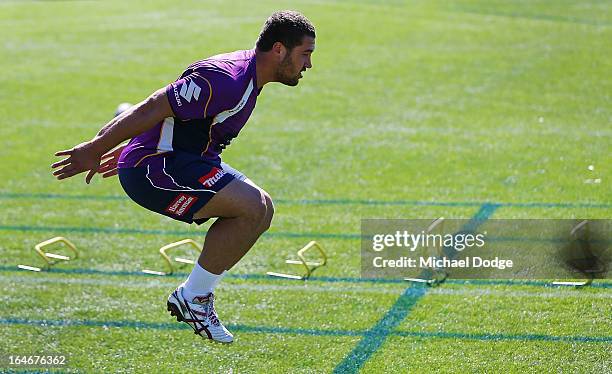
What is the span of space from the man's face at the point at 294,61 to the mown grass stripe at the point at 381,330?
210 centimetres

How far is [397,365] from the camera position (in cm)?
668

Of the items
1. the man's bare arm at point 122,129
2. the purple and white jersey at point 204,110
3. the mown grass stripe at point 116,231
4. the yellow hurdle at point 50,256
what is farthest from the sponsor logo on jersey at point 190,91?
the mown grass stripe at point 116,231

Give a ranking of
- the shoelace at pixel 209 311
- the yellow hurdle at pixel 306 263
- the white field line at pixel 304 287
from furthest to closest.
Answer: the yellow hurdle at pixel 306 263 < the white field line at pixel 304 287 < the shoelace at pixel 209 311

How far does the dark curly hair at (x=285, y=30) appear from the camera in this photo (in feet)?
19.8

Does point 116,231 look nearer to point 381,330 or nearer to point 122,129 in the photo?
point 381,330

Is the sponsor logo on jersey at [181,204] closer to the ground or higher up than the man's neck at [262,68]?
closer to the ground

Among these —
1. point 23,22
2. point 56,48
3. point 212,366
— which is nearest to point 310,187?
point 212,366

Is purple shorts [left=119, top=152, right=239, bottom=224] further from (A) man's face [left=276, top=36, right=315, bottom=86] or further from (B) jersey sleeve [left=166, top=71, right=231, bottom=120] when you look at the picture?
(A) man's face [left=276, top=36, right=315, bottom=86]

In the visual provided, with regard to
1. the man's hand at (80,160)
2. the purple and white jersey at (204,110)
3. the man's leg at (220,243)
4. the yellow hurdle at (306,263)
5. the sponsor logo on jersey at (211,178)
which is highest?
the purple and white jersey at (204,110)

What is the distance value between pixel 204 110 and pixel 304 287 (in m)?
2.85

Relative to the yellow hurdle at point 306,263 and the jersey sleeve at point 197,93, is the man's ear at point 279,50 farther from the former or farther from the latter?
the yellow hurdle at point 306,263

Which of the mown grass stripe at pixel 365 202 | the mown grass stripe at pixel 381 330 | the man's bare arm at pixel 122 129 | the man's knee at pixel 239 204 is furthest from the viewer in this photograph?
the mown grass stripe at pixel 365 202

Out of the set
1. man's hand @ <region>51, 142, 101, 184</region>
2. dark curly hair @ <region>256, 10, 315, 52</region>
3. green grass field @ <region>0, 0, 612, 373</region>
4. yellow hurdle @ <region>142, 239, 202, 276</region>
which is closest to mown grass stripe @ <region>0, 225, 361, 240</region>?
green grass field @ <region>0, 0, 612, 373</region>

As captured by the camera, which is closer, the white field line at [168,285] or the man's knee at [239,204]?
the man's knee at [239,204]
